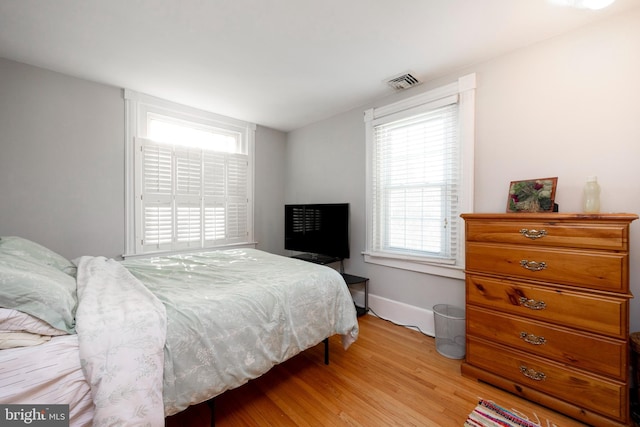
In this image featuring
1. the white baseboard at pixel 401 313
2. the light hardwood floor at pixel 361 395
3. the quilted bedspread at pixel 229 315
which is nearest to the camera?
the quilted bedspread at pixel 229 315

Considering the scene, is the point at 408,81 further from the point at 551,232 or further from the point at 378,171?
the point at 551,232

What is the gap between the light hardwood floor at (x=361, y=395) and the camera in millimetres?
1501

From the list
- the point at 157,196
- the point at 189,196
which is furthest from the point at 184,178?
the point at 157,196

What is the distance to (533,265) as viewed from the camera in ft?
5.30

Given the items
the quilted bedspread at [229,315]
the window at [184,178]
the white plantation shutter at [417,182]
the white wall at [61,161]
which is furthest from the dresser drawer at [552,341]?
the white wall at [61,161]

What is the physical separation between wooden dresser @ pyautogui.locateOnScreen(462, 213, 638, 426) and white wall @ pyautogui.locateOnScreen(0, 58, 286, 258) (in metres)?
3.45

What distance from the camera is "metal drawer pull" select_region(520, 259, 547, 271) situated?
5.19 feet

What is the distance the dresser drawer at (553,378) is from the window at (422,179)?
2.31ft

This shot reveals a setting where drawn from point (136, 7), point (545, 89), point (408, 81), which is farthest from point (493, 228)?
point (136, 7)

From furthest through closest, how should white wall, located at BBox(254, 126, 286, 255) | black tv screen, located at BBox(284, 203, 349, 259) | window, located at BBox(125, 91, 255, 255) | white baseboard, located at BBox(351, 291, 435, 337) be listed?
white wall, located at BBox(254, 126, 286, 255)
black tv screen, located at BBox(284, 203, 349, 259)
window, located at BBox(125, 91, 255, 255)
white baseboard, located at BBox(351, 291, 435, 337)

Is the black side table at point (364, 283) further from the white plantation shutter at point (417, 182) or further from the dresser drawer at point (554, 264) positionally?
the dresser drawer at point (554, 264)

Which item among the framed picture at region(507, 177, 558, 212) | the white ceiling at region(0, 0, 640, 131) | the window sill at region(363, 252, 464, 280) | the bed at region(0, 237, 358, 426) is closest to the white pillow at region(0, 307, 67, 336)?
the bed at region(0, 237, 358, 426)

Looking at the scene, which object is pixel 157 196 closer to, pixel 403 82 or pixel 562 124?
pixel 403 82

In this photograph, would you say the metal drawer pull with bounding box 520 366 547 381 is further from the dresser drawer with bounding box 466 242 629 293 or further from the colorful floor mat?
the dresser drawer with bounding box 466 242 629 293
